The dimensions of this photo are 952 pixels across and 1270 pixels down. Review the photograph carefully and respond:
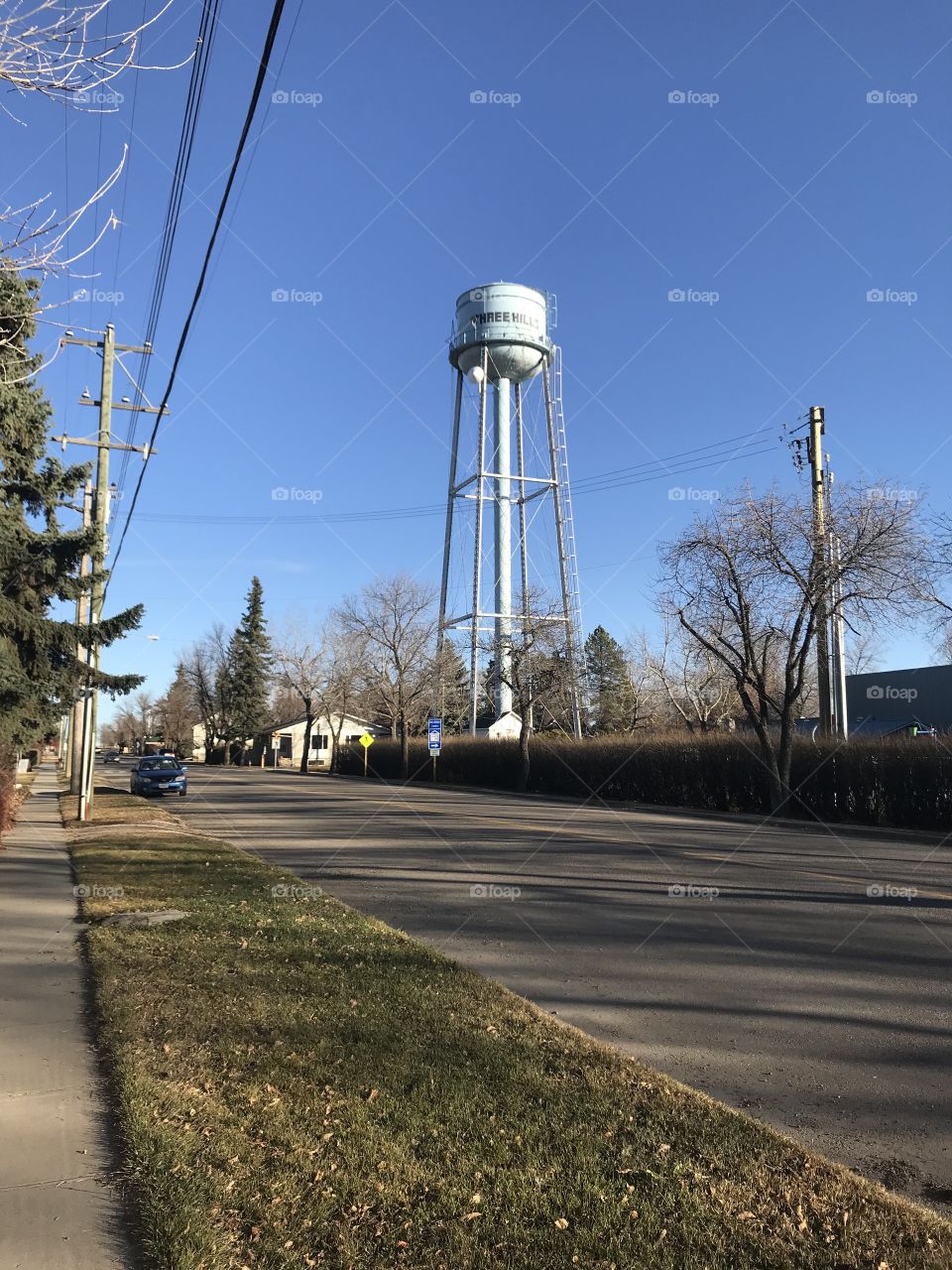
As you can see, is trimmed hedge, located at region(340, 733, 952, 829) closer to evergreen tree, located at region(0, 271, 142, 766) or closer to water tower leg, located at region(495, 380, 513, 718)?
water tower leg, located at region(495, 380, 513, 718)

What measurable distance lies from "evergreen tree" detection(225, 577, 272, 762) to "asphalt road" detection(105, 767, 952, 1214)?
7357 centimetres

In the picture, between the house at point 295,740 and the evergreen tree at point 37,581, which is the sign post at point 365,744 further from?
the evergreen tree at point 37,581

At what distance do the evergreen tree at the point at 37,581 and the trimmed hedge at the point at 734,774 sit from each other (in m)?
17.9

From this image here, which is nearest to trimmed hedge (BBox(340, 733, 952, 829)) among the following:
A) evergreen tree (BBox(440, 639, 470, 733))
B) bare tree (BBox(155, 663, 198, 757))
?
evergreen tree (BBox(440, 639, 470, 733))

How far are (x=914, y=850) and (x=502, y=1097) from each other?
15.5 m

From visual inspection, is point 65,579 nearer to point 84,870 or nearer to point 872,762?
point 84,870

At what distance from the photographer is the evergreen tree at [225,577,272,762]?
90.8m

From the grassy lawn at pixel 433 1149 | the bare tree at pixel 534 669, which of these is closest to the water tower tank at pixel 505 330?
the bare tree at pixel 534 669

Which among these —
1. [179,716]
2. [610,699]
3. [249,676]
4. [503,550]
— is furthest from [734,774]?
[179,716]

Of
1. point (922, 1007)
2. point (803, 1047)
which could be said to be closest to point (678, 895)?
point (922, 1007)

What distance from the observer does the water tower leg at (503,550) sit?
1747 inches

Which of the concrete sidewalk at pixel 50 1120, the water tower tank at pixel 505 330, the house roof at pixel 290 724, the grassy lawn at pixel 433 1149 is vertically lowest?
the concrete sidewalk at pixel 50 1120

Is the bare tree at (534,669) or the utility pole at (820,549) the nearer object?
the utility pole at (820,549)

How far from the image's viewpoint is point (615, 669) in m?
90.5
